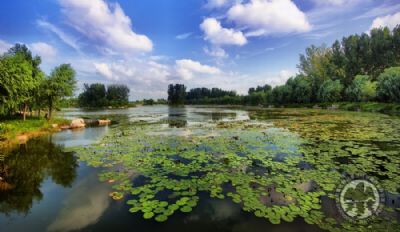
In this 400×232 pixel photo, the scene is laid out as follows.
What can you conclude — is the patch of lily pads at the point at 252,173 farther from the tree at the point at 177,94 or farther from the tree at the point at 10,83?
the tree at the point at 177,94

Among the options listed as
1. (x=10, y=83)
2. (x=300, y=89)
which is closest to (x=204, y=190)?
(x=10, y=83)

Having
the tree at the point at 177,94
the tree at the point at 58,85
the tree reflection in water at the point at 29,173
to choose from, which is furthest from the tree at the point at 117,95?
the tree reflection in water at the point at 29,173

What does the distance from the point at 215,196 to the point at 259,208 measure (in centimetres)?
126

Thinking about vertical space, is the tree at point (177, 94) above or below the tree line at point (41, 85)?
above

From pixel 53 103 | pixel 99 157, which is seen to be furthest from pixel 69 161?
Result: pixel 53 103

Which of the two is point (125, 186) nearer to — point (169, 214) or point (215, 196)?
point (169, 214)

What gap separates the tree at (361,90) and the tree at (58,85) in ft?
178

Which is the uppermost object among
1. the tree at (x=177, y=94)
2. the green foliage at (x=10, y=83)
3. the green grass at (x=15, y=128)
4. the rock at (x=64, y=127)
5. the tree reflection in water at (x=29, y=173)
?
the tree at (x=177, y=94)

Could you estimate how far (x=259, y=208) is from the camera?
5.20m

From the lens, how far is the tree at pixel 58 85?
23922 millimetres

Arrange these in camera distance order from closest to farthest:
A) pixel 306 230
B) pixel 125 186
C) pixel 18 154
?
pixel 306 230 → pixel 125 186 → pixel 18 154

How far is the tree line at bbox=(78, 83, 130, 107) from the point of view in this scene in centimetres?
11156

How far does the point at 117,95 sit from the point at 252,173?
407 feet

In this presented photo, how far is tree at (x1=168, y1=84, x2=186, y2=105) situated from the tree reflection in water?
147 metres
